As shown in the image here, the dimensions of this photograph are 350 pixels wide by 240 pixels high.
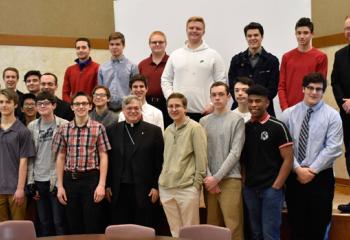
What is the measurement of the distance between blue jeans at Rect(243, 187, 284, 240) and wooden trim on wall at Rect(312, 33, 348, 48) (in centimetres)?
307

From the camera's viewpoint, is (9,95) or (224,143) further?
(9,95)

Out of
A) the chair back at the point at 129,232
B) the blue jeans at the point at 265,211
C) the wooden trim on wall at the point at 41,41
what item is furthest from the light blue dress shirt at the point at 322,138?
the wooden trim on wall at the point at 41,41

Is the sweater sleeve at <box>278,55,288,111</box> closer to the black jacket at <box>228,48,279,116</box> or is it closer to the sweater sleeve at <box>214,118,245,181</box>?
the black jacket at <box>228,48,279,116</box>

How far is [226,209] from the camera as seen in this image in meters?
4.23

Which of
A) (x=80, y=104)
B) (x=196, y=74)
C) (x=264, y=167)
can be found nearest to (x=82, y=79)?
(x=80, y=104)

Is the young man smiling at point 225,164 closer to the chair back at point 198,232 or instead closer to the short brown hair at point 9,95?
the chair back at point 198,232

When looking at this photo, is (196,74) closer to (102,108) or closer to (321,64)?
(102,108)

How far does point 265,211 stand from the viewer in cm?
401

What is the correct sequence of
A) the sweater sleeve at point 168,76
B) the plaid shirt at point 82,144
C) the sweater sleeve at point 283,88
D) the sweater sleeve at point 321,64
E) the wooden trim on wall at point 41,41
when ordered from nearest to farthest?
the plaid shirt at point 82,144 < the sweater sleeve at point 321,64 < the sweater sleeve at point 283,88 < the sweater sleeve at point 168,76 < the wooden trim on wall at point 41,41

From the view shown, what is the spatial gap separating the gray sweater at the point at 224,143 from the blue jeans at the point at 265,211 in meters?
0.25

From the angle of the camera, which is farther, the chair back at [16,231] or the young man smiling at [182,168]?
the young man smiling at [182,168]

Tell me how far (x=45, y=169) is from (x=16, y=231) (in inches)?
45.1

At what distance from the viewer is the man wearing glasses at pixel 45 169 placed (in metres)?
4.55

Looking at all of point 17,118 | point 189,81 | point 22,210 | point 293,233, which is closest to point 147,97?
point 189,81
